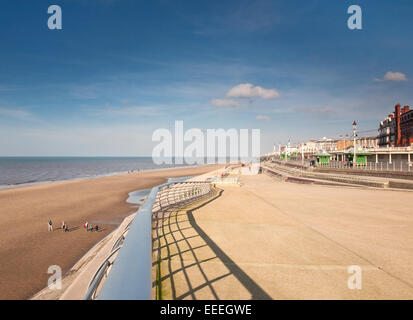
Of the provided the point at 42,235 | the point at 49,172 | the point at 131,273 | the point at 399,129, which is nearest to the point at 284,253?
the point at 131,273

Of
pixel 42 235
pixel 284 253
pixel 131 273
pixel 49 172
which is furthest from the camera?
pixel 49 172

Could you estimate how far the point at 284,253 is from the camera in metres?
7.59

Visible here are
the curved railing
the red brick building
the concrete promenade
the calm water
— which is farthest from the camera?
the calm water

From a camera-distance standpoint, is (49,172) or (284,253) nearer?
(284,253)

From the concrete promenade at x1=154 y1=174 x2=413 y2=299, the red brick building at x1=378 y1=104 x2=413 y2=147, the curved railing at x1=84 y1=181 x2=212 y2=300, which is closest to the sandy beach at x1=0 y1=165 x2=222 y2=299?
the concrete promenade at x1=154 y1=174 x2=413 y2=299

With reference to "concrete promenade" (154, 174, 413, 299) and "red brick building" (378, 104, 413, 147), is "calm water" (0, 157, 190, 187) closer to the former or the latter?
"concrete promenade" (154, 174, 413, 299)

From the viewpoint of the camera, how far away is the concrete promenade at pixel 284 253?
18.1ft

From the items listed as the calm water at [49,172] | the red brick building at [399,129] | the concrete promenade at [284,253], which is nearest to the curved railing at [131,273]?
the concrete promenade at [284,253]

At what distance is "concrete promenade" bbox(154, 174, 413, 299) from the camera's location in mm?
5516

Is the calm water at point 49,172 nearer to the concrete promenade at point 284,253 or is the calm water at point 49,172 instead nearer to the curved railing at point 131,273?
the concrete promenade at point 284,253

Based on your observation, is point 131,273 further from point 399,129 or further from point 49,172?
point 49,172

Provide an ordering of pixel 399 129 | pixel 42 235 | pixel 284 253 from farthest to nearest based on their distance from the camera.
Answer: pixel 399 129
pixel 42 235
pixel 284 253
